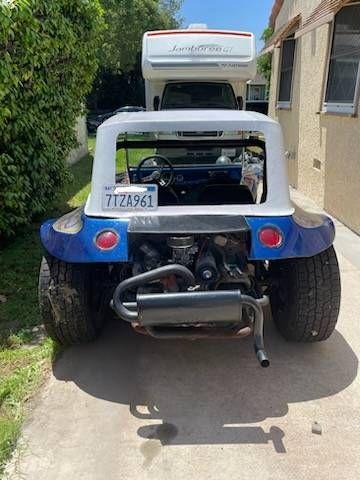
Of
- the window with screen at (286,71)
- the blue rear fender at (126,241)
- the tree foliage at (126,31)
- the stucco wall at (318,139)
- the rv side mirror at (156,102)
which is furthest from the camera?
the tree foliage at (126,31)

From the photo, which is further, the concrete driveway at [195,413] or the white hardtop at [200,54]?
the white hardtop at [200,54]

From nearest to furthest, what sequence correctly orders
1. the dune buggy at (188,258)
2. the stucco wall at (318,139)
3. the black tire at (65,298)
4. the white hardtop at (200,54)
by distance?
the dune buggy at (188,258), the black tire at (65,298), the stucco wall at (318,139), the white hardtop at (200,54)

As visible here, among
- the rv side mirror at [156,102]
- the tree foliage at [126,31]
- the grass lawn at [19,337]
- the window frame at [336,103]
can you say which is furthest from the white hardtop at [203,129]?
the tree foliage at [126,31]

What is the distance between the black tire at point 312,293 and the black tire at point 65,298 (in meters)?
1.34

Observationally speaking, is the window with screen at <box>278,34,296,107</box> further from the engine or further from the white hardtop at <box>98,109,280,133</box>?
the engine

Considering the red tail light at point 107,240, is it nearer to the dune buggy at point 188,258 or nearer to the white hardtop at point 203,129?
the dune buggy at point 188,258

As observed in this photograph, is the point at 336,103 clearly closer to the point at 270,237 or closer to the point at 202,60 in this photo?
the point at 202,60

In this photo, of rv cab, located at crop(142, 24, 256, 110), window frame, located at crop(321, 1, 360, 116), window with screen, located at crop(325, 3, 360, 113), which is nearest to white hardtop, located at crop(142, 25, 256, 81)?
rv cab, located at crop(142, 24, 256, 110)

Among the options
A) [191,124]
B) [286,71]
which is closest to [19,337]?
[191,124]

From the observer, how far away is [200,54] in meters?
8.23

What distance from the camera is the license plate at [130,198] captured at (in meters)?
2.80

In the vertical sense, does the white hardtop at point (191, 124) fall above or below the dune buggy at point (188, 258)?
above

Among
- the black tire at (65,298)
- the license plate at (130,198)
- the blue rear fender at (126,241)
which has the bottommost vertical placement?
the black tire at (65,298)

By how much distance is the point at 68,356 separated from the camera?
10.8ft
